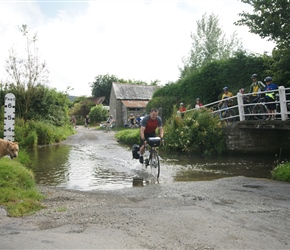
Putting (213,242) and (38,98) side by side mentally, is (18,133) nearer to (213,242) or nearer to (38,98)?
(38,98)

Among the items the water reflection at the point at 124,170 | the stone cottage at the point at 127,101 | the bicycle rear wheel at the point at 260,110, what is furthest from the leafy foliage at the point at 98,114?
the bicycle rear wheel at the point at 260,110

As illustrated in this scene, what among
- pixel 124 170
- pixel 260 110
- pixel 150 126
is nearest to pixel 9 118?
pixel 124 170

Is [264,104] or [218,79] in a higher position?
[218,79]

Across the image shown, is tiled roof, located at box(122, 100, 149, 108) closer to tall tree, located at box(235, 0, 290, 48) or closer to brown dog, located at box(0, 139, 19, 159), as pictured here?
tall tree, located at box(235, 0, 290, 48)

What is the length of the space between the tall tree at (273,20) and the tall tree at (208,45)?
1279 inches

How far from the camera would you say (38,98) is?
24141 mm

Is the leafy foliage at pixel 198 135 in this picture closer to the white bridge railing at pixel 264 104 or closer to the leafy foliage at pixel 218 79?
the white bridge railing at pixel 264 104

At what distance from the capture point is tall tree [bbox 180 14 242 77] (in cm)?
4550

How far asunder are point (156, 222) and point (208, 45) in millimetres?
43962

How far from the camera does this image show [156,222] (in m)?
4.42

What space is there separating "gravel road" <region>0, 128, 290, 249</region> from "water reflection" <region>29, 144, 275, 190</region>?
6.84 feet

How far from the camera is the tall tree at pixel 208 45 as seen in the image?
4550cm

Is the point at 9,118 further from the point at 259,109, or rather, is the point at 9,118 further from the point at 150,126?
the point at 259,109

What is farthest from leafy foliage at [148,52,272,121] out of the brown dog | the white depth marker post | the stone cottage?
the stone cottage
